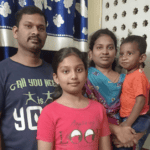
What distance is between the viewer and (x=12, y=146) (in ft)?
2.71

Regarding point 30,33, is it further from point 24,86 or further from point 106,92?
point 106,92

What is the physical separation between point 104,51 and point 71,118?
51 centimetres

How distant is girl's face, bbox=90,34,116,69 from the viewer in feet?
3.48

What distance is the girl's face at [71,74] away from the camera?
76 cm

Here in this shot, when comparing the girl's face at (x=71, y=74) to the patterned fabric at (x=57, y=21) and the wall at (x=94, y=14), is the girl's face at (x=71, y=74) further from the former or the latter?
the wall at (x=94, y=14)

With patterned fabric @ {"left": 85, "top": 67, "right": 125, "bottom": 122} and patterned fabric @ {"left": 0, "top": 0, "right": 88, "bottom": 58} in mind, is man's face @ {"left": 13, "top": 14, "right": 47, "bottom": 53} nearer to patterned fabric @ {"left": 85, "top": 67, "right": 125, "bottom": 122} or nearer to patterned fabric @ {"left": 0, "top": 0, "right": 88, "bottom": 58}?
patterned fabric @ {"left": 0, "top": 0, "right": 88, "bottom": 58}

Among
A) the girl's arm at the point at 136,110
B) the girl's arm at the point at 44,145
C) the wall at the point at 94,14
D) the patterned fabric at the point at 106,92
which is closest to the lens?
the girl's arm at the point at 44,145

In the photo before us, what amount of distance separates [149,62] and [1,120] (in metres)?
1.03

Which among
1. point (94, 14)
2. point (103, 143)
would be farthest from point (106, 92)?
point (94, 14)

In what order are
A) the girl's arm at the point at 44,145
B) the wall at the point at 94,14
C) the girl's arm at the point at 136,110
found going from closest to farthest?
the girl's arm at the point at 44,145, the girl's arm at the point at 136,110, the wall at the point at 94,14

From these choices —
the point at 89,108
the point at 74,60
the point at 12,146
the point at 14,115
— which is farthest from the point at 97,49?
the point at 12,146

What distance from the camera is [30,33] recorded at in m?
0.89

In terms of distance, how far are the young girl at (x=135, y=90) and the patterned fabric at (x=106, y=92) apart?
1.5 inches

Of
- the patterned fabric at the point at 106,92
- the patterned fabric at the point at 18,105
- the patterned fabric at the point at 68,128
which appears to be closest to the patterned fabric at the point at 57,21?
the patterned fabric at the point at 18,105
